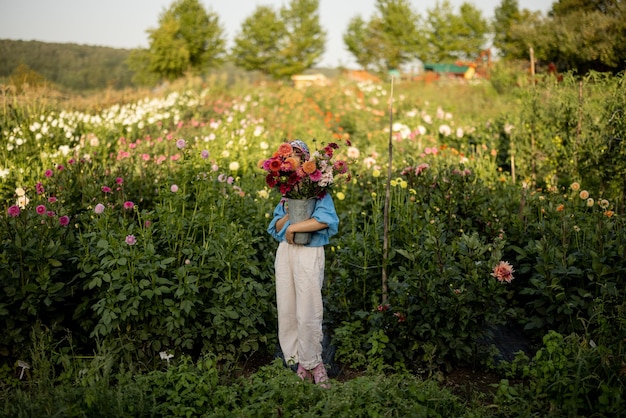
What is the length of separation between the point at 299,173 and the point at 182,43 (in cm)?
2752

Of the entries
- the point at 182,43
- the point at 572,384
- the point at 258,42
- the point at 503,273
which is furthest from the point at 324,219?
the point at 258,42

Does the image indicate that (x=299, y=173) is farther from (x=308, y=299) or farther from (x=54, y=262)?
(x=54, y=262)

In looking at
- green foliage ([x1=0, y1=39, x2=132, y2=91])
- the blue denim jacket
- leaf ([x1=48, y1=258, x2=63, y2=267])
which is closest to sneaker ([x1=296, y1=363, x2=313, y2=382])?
the blue denim jacket

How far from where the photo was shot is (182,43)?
28.8 metres

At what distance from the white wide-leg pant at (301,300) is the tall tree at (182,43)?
84.2ft

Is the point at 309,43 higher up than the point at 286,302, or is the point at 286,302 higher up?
the point at 309,43

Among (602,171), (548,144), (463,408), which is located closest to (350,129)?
(548,144)

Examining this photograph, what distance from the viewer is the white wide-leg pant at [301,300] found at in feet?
10.9

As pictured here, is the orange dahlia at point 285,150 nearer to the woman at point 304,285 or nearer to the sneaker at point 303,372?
the woman at point 304,285

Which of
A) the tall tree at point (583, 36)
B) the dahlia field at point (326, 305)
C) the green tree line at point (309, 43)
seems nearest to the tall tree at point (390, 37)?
the green tree line at point (309, 43)

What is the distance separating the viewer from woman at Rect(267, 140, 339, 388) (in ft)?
10.8

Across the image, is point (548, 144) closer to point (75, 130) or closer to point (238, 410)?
point (238, 410)

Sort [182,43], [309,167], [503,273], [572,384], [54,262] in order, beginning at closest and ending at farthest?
1. [572,384]
2. [309,167]
3. [503,273]
4. [54,262]
5. [182,43]

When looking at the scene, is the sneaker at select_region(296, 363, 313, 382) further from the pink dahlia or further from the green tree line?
the green tree line
